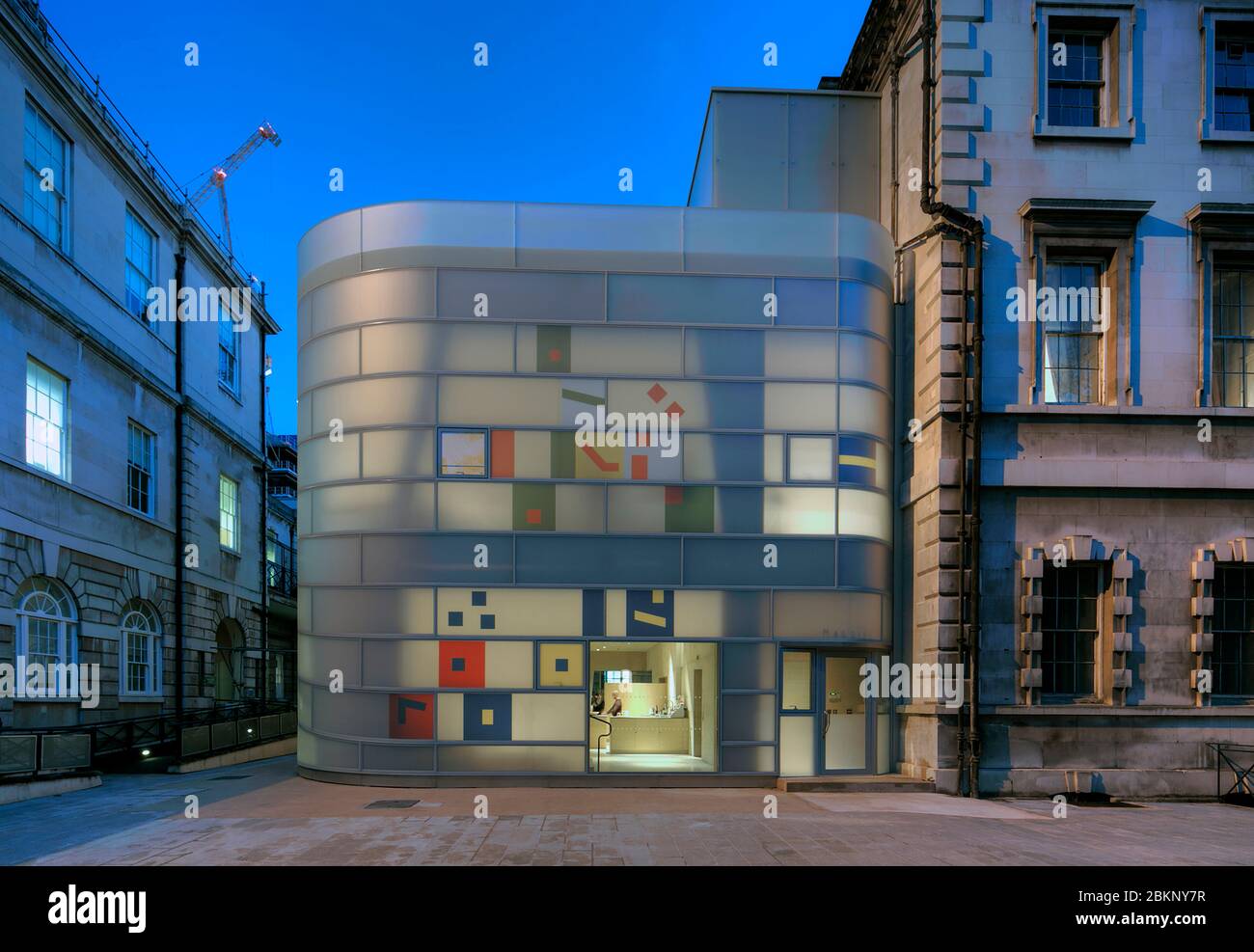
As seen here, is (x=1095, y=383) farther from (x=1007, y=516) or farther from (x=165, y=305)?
(x=165, y=305)

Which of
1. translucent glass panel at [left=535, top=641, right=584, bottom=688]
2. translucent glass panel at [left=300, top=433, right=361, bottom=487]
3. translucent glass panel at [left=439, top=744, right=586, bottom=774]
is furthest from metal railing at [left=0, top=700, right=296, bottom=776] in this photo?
translucent glass panel at [left=535, top=641, right=584, bottom=688]

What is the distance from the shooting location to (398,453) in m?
16.8

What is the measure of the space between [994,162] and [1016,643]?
9.23 m

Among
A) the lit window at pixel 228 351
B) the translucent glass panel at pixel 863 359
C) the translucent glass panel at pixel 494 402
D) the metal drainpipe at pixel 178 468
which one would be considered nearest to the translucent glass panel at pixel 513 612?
the translucent glass panel at pixel 494 402

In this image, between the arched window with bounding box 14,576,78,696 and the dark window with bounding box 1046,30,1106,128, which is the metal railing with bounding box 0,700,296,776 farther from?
the dark window with bounding box 1046,30,1106,128

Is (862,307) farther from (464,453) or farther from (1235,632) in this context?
(1235,632)

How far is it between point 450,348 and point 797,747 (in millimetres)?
10112

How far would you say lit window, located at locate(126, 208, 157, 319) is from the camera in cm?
2544

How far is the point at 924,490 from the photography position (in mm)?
16859

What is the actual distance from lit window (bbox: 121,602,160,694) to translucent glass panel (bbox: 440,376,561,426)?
13.7 meters

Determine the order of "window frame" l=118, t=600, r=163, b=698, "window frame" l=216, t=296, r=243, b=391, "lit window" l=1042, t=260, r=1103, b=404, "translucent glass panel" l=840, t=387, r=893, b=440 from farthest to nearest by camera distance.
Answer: "window frame" l=216, t=296, r=243, b=391 < "window frame" l=118, t=600, r=163, b=698 < "translucent glass panel" l=840, t=387, r=893, b=440 < "lit window" l=1042, t=260, r=1103, b=404

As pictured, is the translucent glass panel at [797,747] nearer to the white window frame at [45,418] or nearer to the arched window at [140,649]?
the white window frame at [45,418]

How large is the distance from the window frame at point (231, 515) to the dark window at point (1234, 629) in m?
29.6

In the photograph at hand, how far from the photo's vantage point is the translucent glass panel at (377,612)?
16.4 metres
